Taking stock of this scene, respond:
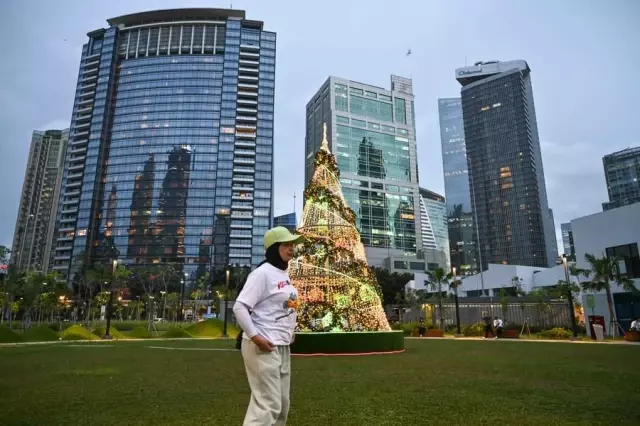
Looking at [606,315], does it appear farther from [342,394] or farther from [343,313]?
[342,394]

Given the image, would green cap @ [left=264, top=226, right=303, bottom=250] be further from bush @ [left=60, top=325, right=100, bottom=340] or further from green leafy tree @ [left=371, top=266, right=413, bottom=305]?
green leafy tree @ [left=371, top=266, right=413, bottom=305]

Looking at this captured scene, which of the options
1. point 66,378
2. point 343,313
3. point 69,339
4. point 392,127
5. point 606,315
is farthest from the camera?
point 392,127

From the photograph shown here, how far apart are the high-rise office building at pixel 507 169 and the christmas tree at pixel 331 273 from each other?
13596 cm

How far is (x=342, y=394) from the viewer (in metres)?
6.84

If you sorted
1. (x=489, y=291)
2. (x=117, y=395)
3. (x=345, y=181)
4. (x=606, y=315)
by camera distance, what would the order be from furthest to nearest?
(x=345, y=181)
(x=489, y=291)
(x=606, y=315)
(x=117, y=395)

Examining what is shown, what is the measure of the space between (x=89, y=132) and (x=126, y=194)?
85.0 ft

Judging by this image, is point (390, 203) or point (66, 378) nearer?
point (66, 378)

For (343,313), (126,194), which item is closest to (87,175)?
(126,194)

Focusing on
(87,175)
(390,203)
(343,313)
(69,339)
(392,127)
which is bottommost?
(69,339)

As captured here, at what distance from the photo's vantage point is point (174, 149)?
4956 inches

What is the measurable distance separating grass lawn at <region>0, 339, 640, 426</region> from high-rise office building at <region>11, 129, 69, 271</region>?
183 metres

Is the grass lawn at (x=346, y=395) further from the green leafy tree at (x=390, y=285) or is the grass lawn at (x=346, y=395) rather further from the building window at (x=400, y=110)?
the building window at (x=400, y=110)

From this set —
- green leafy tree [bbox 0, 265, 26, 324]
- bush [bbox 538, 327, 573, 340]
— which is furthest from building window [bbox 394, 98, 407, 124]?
→ bush [bbox 538, 327, 573, 340]

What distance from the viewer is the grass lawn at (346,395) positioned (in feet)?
16.7
